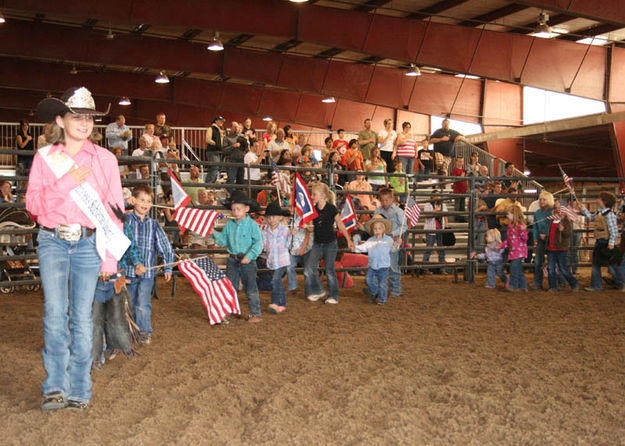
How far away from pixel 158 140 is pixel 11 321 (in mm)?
7374

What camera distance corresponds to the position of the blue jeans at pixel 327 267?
9.56 m

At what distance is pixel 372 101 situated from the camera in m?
25.1

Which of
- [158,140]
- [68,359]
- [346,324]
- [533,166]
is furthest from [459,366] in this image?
[533,166]

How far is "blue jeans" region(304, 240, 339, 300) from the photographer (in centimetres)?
956

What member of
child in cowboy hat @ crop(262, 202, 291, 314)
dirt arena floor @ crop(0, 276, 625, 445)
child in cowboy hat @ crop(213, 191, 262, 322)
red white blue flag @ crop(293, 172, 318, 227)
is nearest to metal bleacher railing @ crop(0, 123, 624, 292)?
red white blue flag @ crop(293, 172, 318, 227)

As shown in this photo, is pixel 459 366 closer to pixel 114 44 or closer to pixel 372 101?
pixel 114 44

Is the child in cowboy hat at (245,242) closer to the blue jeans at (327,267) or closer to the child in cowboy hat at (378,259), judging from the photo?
the blue jeans at (327,267)

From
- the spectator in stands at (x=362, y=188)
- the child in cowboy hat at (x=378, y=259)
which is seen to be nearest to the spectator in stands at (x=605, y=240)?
the spectator in stands at (x=362, y=188)

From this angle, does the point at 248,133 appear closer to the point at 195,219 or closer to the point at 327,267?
the point at 327,267

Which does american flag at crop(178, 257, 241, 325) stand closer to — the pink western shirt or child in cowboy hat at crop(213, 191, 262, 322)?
child in cowboy hat at crop(213, 191, 262, 322)

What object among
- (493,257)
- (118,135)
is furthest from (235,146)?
(493,257)

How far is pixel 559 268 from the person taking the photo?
11.4 metres

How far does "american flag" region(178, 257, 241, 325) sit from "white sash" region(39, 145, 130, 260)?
8.84 feet

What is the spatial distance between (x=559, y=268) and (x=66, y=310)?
29.0ft
